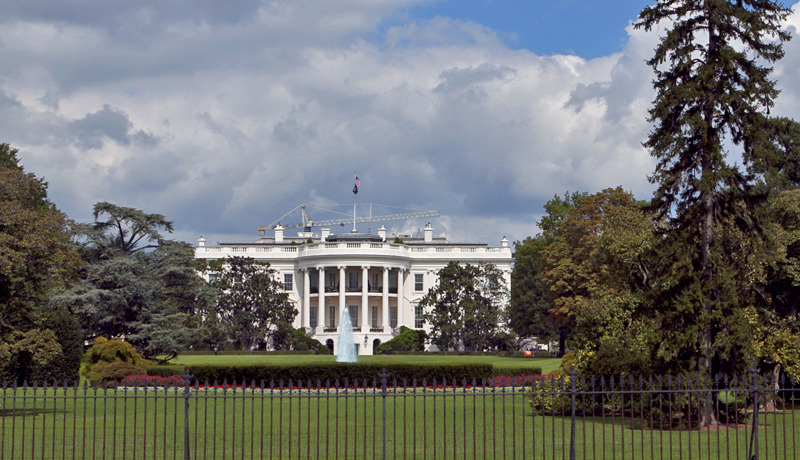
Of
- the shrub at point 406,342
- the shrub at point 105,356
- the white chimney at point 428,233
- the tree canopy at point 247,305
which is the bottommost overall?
the shrub at point 406,342

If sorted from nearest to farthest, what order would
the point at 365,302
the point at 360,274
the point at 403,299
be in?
1. the point at 365,302
2. the point at 403,299
3. the point at 360,274

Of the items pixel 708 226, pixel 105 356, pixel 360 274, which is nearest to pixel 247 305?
→ pixel 360 274

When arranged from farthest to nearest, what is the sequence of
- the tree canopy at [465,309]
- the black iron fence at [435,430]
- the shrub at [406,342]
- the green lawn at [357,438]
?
the shrub at [406,342], the tree canopy at [465,309], the green lawn at [357,438], the black iron fence at [435,430]

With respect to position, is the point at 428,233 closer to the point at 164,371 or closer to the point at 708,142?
the point at 164,371

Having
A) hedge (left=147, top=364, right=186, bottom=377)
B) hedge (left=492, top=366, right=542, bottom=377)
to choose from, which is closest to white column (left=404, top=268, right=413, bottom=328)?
hedge (left=147, top=364, right=186, bottom=377)

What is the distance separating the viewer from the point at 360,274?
76125 mm

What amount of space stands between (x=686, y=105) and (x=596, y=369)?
5.89 metres

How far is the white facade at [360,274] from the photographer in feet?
233

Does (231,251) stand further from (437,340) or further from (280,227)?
(437,340)

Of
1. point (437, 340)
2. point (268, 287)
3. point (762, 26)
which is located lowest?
point (437, 340)

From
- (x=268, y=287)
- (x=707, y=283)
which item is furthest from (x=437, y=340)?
(x=707, y=283)

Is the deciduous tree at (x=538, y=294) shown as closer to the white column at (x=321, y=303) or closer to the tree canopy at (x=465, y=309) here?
the tree canopy at (x=465, y=309)

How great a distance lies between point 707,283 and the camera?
50.8 feet

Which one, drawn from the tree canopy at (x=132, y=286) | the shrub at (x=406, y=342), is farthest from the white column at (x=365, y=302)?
the tree canopy at (x=132, y=286)
